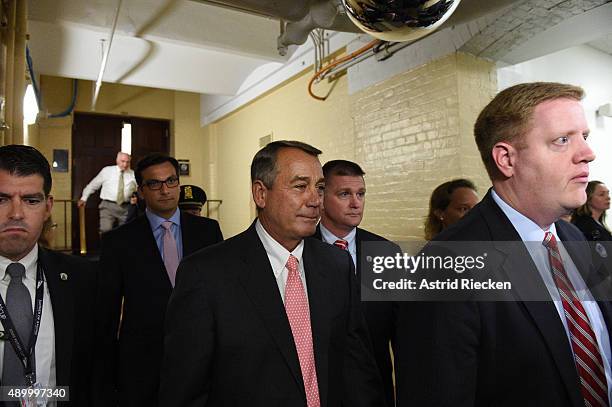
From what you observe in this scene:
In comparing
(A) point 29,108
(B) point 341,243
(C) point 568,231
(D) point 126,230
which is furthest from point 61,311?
(A) point 29,108

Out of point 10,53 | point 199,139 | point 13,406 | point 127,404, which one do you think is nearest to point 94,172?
point 199,139

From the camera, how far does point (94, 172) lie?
8.70 metres

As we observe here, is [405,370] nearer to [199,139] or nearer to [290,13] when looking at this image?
[290,13]

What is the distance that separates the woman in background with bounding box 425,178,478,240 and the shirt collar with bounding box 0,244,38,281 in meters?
1.94

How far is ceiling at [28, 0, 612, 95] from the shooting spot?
422 centimetres

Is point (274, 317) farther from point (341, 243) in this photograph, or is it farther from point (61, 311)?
point (341, 243)

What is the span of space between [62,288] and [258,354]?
65 cm

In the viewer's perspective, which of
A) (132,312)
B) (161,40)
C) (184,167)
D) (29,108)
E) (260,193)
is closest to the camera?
(260,193)

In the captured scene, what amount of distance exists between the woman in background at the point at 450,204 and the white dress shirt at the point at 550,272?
129 centimetres

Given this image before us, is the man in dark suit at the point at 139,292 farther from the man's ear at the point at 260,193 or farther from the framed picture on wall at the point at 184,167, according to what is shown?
the framed picture on wall at the point at 184,167

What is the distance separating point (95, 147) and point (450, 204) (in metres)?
8.28

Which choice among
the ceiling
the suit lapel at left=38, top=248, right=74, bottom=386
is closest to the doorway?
the ceiling

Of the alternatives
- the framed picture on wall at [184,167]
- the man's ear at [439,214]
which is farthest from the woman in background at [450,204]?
the framed picture on wall at [184,167]

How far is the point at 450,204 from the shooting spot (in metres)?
2.48
